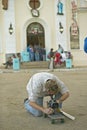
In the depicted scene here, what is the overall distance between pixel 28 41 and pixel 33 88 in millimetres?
24853

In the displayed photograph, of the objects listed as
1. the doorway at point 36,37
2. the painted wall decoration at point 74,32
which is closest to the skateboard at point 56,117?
the doorway at point 36,37

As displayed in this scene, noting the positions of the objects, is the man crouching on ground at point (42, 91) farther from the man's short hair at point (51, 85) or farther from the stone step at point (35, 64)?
the stone step at point (35, 64)

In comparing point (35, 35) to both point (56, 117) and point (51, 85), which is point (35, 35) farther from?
point (51, 85)

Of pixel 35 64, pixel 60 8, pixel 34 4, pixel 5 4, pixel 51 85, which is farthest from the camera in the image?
pixel 34 4

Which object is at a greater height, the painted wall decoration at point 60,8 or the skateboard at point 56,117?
the painted wall decoration at point 60,8

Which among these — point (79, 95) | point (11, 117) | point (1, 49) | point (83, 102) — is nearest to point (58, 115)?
point (11, 117)

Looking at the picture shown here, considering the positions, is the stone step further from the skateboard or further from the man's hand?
the man's hand

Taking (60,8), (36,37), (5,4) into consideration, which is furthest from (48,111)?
(60,8)

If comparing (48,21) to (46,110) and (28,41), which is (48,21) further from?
(46,110)

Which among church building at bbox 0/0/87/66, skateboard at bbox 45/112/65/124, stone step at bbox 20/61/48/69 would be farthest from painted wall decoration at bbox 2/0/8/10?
skateboard at bbox 45/112/65/124

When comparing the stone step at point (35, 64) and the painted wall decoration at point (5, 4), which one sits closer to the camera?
the stone step at point (35, 64)

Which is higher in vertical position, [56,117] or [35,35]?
[35,35]

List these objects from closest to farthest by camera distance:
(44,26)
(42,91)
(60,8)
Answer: (42,91) → (60,8) → (44,26)

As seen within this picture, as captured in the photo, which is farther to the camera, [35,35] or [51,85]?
[35,35]
